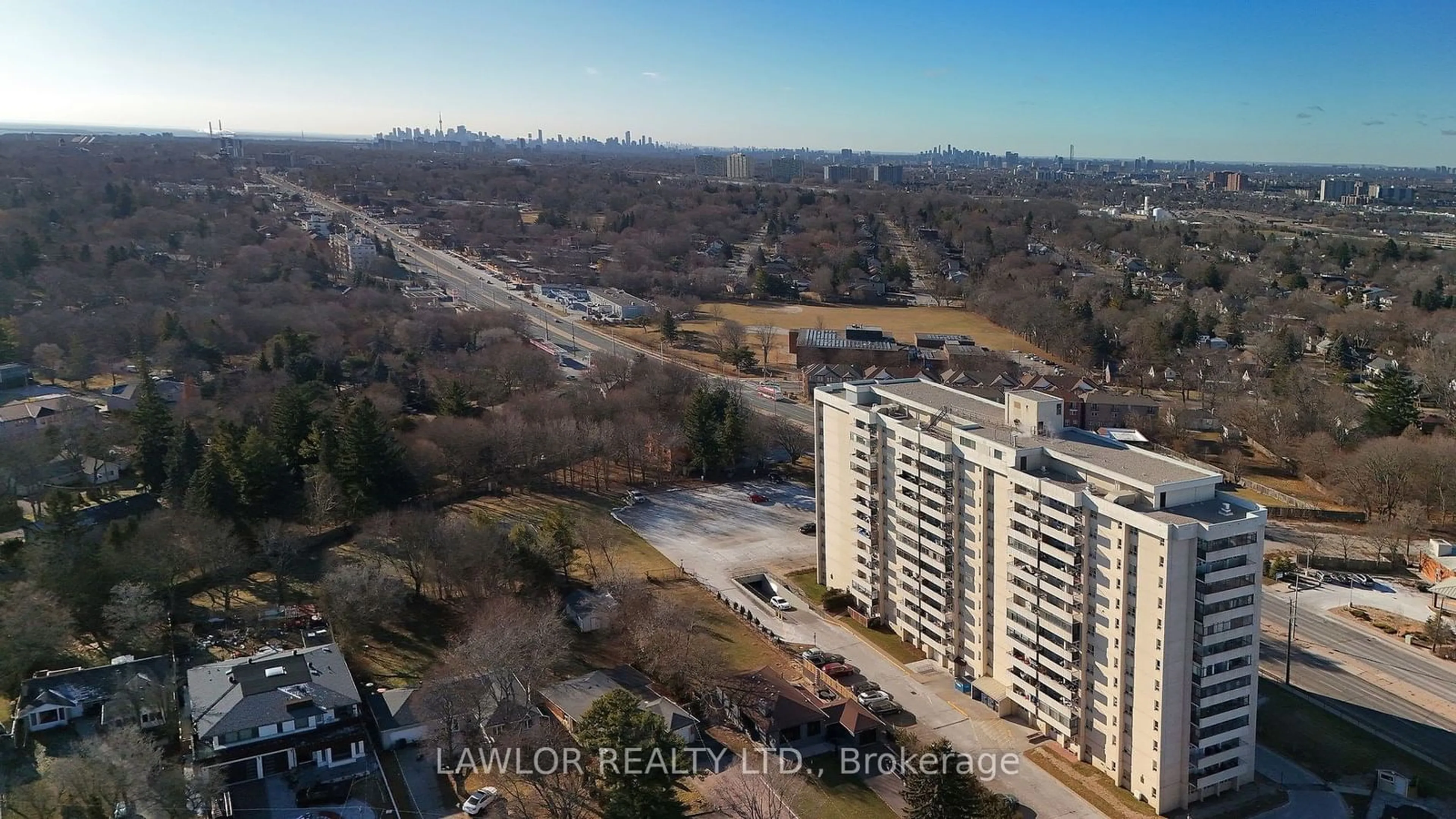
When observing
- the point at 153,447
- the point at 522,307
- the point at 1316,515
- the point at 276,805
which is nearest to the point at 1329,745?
the point at 1316,515


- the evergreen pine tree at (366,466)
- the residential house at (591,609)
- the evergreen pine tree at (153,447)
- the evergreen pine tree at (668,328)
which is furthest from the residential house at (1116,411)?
the evergreen pine tree at (153,447)

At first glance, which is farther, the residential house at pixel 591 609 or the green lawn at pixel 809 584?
the green lawn at pixel 809 584

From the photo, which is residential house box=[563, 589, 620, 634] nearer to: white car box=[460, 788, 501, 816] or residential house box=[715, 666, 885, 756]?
residential house box=[715, 666, 885, 756]

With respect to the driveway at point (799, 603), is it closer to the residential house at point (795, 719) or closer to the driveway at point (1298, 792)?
the residential house at point (795, 719)

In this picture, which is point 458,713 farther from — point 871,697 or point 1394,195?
point 1394,195

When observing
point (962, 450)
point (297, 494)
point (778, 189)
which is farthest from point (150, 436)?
point (778, 189)

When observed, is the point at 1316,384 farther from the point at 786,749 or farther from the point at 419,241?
the point at 419,241
